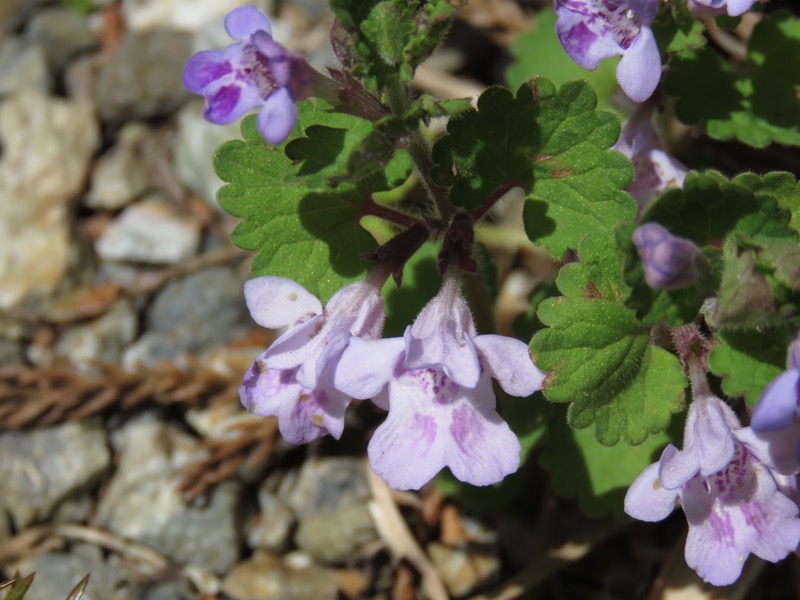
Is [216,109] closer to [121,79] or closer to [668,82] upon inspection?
[668,82]

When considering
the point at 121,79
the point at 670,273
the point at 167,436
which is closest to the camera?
the point at 670,273

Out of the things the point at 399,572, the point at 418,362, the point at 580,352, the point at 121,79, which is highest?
the point at 418,362

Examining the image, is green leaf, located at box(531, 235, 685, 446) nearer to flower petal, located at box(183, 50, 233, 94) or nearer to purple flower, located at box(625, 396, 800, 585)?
purple flower, located at box(625, 396, 800, 585)

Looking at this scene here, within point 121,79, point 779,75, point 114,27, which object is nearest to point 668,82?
point 779,75

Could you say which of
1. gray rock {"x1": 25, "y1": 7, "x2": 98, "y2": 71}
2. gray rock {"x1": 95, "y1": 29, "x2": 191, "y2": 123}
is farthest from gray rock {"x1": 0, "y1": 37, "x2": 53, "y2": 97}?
gray rock {"x1": 95, "y1": 29, "x2": 191, "y2": 123}

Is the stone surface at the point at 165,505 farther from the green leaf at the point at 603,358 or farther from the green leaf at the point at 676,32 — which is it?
the green leaf at the point at 676,32

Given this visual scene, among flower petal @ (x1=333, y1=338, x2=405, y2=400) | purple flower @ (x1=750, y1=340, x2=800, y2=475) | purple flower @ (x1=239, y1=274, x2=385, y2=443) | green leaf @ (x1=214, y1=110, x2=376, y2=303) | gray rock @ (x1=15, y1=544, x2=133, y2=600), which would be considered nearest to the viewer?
purple flower @ (x1=750, y1=340, x2=800, y2=475)

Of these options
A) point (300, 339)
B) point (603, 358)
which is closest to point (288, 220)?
point (300, 339)
